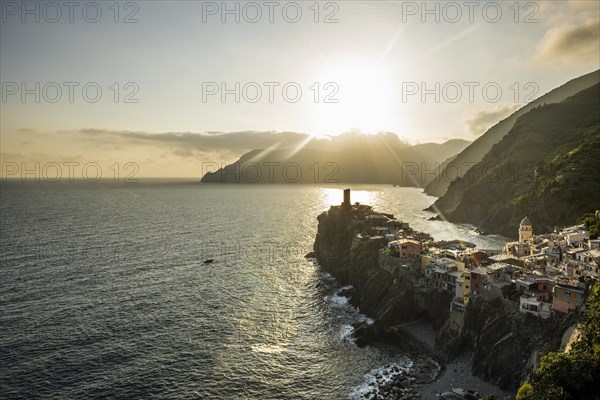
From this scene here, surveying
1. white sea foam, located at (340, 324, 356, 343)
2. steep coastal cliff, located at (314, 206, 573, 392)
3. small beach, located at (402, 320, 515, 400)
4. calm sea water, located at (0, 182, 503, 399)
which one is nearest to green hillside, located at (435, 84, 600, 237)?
calm sea water, located at (0, 182, 503, 399)

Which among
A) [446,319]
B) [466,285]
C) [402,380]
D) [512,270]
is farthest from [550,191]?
[402,380]

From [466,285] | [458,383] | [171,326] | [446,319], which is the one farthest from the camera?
[171,326]

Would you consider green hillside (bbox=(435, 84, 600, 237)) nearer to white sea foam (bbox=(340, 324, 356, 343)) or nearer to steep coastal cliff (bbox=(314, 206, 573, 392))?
steep coastal cliff (bbox=(314, 206, 573, 392))

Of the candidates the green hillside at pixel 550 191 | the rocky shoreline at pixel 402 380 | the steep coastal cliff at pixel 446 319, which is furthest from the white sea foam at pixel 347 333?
the green hillside at pixel 550 191

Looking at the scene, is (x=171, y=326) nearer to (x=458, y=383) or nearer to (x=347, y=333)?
(x=347, y=333)

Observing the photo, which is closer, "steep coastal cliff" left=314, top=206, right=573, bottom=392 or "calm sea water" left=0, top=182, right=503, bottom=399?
"steep coastal cliff" left=314, top=206, right=573, bottom=392

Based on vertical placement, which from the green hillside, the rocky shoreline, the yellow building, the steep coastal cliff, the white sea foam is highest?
the green hillside
